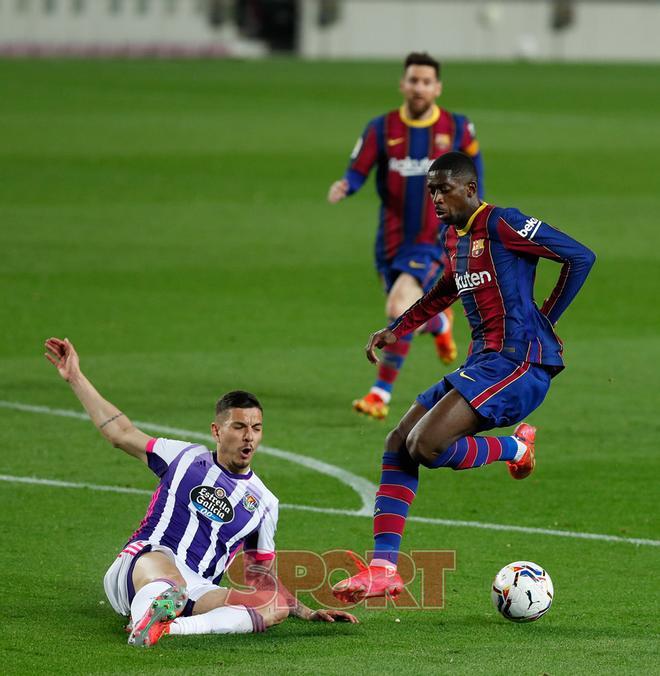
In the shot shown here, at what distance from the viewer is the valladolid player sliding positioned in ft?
21.6

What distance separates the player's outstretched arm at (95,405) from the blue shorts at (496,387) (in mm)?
1389

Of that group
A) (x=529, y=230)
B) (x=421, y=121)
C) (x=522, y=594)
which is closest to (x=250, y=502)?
(x=522, y=594)

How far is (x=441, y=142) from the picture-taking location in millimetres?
11609

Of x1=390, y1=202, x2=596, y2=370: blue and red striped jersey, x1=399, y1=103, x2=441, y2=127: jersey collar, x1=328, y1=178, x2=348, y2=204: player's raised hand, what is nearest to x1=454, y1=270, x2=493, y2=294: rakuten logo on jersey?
x1=390, y1=202, x2=596, y2=370: blue and red striped jersey

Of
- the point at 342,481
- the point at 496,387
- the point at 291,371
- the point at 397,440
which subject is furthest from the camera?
the point at 291,371

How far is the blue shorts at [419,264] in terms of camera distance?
11.6 meters

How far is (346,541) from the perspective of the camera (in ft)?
26.9

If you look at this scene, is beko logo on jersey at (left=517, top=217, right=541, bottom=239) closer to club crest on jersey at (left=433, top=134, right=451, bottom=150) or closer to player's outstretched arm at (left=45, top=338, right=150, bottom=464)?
player's outstretched arm at (left=45, top=338, right=150, bottom=464)

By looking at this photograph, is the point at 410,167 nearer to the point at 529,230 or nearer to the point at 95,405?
the point at 529,230

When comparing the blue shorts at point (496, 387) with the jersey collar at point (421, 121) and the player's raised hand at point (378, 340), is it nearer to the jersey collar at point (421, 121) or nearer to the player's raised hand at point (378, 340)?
the player's raised hand at point (378, 340)

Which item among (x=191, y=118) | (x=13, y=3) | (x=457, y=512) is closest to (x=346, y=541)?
(x=457, y=512)

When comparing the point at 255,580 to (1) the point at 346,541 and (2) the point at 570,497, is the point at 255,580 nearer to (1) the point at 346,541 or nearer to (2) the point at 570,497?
(1) the point at 346,541

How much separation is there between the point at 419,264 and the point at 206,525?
16.9ft

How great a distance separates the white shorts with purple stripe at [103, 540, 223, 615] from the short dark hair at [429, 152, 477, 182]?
2.12 m
